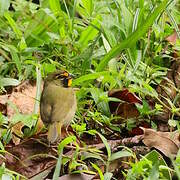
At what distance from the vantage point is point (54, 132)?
4891 millimetres

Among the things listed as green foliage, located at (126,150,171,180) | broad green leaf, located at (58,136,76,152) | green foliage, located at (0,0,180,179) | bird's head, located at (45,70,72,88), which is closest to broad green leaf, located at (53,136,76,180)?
broad green leaf, located at (58,136,76,152)

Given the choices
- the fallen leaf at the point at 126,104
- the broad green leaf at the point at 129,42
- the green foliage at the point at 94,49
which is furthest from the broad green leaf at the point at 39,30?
the fallen leaf at the point at 126,104

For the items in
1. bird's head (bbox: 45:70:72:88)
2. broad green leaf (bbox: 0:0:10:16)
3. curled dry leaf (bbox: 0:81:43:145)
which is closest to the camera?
curled dry leaf (bbox: 0:81:43:145)

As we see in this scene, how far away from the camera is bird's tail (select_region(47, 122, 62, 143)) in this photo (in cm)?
487

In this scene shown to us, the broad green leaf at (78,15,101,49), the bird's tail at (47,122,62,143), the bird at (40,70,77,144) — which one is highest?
the broad green leaf at (78,15,101,49)

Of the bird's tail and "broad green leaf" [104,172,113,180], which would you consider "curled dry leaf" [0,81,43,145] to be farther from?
"broad green leaf" [104,172,113,180]

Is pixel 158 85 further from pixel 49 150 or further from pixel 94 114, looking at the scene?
pixel 49 150

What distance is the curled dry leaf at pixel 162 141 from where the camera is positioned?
491 centimetres

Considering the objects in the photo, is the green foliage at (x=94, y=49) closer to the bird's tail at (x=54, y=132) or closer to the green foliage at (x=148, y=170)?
the bird's tail at (x=54, y=132)

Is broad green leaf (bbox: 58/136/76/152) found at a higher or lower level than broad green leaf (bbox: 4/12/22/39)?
lower

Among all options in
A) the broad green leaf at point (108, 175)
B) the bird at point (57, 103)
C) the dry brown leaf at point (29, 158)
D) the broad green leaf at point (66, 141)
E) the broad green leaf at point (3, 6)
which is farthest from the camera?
the broad green leaf at point (3, 6)

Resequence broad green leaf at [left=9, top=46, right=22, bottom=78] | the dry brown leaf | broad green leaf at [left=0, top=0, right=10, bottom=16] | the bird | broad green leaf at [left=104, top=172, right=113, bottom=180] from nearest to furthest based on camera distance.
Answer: broad green leaf at [left=104, top=172, right=113, bottom=180] → the dry brown leaf → the bird → broad green leaf at [left=9, top=46, right=22, bottom=78] → broad green leaf at [left=0, top=0, right=10, bottom=16]

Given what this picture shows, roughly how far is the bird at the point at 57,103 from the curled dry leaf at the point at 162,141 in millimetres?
535

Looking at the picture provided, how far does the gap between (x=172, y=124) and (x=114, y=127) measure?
45 centimetres
